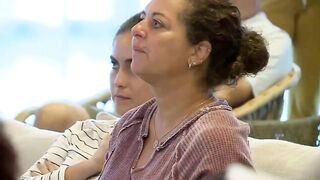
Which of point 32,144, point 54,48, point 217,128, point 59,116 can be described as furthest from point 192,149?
point 54,48

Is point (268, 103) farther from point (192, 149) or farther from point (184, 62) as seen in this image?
point (192, 149)

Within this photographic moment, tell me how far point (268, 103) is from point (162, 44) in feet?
3.93

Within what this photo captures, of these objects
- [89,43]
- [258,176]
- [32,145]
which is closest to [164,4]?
[32,145]

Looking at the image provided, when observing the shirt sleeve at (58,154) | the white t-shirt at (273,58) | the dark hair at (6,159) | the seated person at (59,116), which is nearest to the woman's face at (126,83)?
the shirt sleeve at (58,154)

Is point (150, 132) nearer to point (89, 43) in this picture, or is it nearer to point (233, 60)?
point (233, 60)

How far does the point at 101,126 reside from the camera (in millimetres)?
1822

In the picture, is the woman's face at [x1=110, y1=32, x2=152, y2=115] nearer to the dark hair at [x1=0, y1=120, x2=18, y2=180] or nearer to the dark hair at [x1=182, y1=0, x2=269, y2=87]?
the dark hair at [x1=182, y1=0, x2=269, y2=87]

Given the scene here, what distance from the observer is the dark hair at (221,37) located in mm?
1401

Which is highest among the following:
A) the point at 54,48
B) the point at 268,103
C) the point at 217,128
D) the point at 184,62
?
the point at 184,62

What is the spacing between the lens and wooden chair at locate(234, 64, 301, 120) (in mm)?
2471

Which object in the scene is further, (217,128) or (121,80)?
(121,80)

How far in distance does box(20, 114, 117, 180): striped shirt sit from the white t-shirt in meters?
0.83

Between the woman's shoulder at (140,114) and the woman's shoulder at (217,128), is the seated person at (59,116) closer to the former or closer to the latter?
the woman's shoulder at (140,114)

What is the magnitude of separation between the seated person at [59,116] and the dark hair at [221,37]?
1055 millimetres
